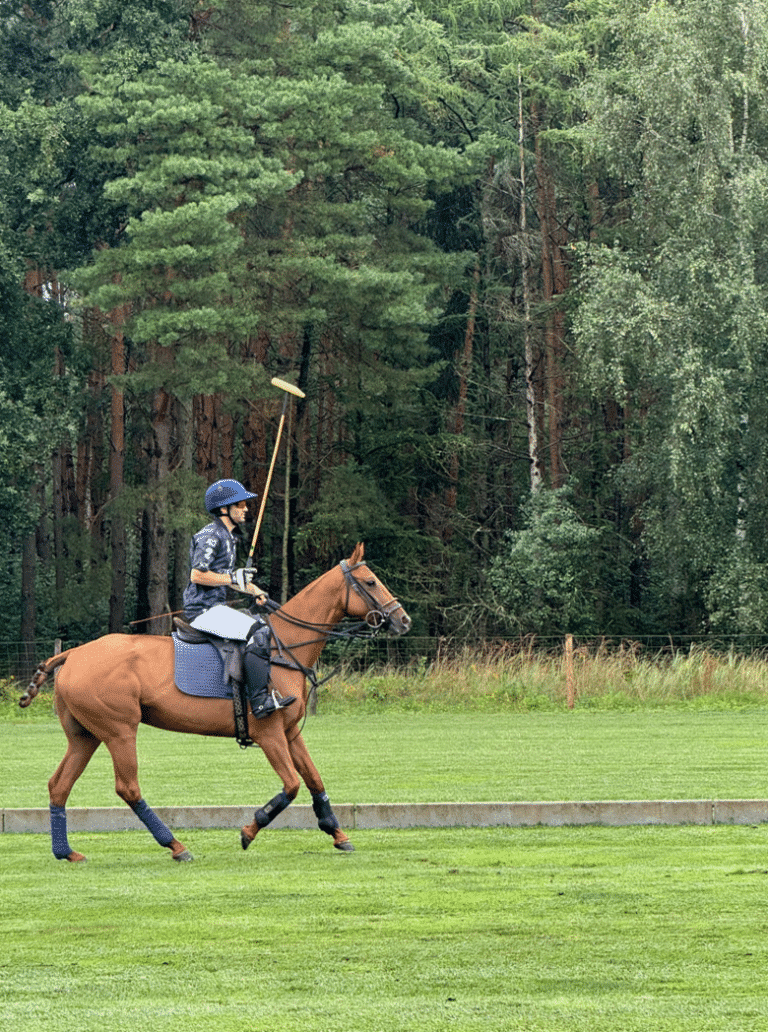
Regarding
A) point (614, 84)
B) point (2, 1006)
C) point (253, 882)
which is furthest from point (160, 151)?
point (2, 1006)

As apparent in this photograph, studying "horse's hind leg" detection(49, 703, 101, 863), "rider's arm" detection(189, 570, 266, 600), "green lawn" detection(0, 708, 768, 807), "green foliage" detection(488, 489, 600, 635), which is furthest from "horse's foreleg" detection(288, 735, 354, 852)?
"green foliage" detection(488, 489, 600, 635)

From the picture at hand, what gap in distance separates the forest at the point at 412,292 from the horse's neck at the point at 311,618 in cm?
2568

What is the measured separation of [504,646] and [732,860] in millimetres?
22085

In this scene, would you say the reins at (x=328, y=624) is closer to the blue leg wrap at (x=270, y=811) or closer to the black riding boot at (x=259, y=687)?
the black riding boot at (x=259, y=687)

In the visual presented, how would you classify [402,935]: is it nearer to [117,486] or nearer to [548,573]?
[548,573]

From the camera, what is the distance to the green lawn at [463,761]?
14289 millimetres

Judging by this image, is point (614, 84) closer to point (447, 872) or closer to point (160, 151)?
point (160, 151)

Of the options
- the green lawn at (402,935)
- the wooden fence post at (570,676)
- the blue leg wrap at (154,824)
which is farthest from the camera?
the wooden fence post at (570,676)

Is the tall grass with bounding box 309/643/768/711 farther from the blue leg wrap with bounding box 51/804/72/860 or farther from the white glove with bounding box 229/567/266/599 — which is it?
the blue leg wrap with bounding box 51/804/72/860

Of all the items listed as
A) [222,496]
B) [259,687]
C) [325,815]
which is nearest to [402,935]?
[325,815]

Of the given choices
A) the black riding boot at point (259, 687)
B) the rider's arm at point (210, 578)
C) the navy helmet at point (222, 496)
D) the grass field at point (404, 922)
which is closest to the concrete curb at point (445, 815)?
the grass field at point (404, 922)

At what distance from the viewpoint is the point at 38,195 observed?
129ft

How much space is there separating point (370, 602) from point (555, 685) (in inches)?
698

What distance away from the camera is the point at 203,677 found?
10859 millimetres
